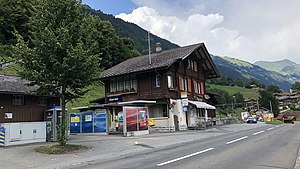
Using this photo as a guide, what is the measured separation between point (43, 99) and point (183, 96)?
14.8 metres

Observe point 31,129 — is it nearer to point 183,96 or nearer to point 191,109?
point 183,96

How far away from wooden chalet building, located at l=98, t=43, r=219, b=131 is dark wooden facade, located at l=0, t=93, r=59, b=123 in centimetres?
818

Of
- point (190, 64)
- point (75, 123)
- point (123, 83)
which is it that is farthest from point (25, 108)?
point (190, 64)

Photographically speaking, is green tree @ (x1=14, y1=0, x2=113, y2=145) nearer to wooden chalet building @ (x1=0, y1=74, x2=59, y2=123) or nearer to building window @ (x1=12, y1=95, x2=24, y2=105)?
wooden chalet building @ (x1=0, y1=74, x2=59, y2=123)

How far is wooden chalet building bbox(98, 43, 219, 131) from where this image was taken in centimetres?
3022

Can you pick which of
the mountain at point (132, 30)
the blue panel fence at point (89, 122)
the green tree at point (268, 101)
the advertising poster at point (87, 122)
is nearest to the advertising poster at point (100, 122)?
the blue panel fence at point (89, 122)

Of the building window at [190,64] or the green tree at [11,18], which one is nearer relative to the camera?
the building window at [190,64]

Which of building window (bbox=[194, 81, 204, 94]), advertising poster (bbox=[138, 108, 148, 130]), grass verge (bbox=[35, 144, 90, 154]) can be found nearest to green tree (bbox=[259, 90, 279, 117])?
building window (bbox=[194, 81, 204, 94])

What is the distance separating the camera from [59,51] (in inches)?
632

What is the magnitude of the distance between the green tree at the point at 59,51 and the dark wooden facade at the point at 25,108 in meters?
6.47

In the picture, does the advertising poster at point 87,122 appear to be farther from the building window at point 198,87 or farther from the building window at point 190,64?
the building window at point 198,87

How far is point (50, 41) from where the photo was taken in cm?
1548

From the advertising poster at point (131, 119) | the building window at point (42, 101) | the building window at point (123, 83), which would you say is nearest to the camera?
the building window at point (42, 101)

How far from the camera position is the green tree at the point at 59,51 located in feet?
51.3
